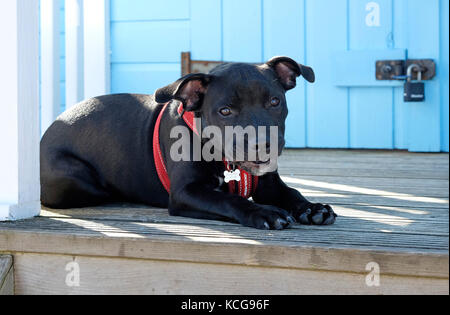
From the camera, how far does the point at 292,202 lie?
8.78 ft

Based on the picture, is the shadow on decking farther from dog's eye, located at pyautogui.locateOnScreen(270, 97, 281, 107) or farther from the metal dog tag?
dog's eye, located at pyautogui.locateOnScreen(270, 97, 281, 107)

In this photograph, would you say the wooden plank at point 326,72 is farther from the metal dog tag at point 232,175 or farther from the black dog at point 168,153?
the metal dog tag at point 232,175

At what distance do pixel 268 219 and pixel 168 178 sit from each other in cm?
80

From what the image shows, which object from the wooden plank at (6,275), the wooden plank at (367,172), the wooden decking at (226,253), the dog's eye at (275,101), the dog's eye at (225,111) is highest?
the dog's eye at (275,101)

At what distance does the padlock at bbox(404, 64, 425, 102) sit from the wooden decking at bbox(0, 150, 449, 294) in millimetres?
2076

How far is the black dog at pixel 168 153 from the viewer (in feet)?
8.41

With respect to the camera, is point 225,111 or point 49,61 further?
point 49,61

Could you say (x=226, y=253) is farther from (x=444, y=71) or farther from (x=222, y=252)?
(x=444, y=71)

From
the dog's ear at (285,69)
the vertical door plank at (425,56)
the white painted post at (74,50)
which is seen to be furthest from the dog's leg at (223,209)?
the vertical door plank at (425,56)

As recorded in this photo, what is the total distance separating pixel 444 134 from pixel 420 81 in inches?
17.8

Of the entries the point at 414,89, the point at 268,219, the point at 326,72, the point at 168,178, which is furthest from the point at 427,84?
the point at 268,219

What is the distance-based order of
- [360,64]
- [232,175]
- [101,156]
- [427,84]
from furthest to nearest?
1. [360,64]
2. [427,84]
3. [101,156]
4. [232,175]

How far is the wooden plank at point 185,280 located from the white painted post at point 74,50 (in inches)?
94.6
